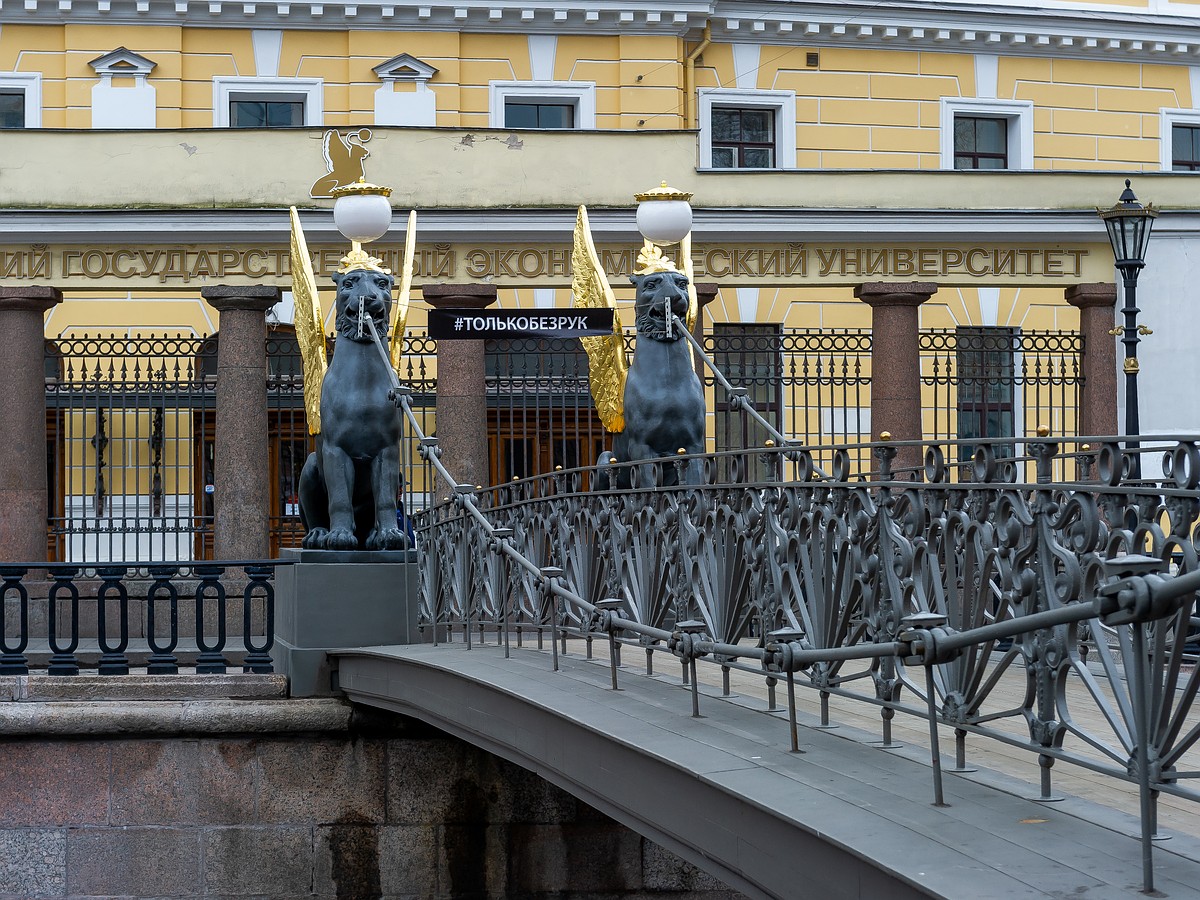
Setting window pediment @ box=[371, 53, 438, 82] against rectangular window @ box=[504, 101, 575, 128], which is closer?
window pediment @ box=[371, 53, 438, 82]

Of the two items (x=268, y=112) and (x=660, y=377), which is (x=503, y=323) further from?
(x=268, y=112)

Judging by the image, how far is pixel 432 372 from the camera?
21.2 m

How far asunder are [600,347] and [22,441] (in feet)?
21.8

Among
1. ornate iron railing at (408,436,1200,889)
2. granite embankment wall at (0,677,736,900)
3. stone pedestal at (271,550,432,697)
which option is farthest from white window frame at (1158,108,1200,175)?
ornate iron railing at (408,436,1200,889)

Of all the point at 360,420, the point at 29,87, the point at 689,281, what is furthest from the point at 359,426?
the point at 29,87

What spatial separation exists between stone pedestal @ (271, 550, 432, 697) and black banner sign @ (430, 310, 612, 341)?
144cm

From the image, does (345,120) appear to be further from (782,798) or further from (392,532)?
(782,798)

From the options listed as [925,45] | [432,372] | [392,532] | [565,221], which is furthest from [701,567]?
[925,45]

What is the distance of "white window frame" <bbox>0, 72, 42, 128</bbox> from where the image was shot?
22.1m

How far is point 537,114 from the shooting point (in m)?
23.2

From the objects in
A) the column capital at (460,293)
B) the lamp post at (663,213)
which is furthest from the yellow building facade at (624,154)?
the lamp post at (663,213)

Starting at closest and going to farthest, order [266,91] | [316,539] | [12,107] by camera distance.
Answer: [316,539]
[12,107]
[266,91]

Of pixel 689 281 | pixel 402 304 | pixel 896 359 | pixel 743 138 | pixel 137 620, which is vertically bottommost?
pixel 137 620

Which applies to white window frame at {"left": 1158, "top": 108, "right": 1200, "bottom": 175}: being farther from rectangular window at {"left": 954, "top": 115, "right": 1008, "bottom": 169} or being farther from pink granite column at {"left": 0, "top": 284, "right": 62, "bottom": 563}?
pink granite column at {"left": 0, "top": 284, "right": 62, "bottom": 563}
